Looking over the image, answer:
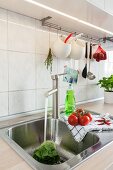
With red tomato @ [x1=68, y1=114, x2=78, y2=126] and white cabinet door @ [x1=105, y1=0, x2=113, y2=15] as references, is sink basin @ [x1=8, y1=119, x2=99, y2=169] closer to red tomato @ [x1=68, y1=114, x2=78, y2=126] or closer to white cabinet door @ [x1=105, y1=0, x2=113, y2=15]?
red tomato @ [x1=68, y1=114, x2=78, y2=126]

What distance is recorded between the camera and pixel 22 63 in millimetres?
1009

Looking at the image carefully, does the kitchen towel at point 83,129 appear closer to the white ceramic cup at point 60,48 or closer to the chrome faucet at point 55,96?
the chrome faucet at point 55,96

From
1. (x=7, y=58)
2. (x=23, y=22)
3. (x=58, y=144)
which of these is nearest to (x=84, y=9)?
(x=23, y=22)

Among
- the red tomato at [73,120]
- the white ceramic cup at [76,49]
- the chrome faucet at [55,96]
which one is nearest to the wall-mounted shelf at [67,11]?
the white ceramic cup at [76,49]

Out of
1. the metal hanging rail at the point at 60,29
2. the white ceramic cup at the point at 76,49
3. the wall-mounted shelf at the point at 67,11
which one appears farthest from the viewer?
the white ceramic cup at the point at 76,49

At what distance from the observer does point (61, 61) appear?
1.25 m

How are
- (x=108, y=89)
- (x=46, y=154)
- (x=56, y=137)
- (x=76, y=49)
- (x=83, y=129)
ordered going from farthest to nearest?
(x=108, y=89) → (x=76, y=49) → (x=56, y=137) → (x=83, y=129) → (x=46, y=154)

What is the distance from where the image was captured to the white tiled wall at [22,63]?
0.94 meters

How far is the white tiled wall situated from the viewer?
94 cm

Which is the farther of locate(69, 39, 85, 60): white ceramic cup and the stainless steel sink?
locate(69, 39, 85, 60): white ceramic cup

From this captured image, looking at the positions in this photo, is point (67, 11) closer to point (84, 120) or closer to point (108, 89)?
point (84, 120)

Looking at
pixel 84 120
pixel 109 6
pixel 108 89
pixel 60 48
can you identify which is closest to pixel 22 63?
pixel 60 48

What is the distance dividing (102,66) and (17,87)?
1016mm

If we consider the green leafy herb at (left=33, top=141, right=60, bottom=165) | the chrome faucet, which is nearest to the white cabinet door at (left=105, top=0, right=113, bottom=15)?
the chrome faucet
